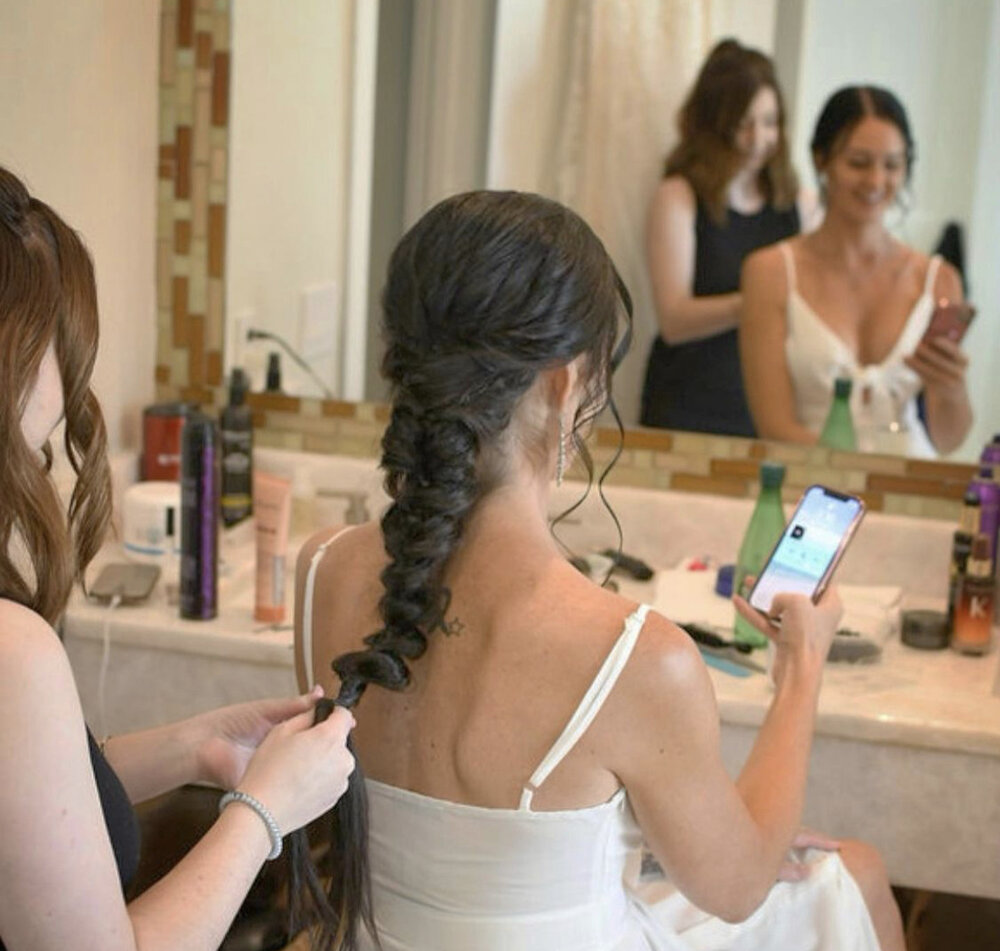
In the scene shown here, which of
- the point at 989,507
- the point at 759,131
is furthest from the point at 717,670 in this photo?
the point at 759,131

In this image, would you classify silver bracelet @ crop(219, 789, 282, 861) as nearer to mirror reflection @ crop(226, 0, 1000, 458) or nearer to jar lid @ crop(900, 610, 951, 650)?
jar lid @ crop(900, 610, 951, 650)

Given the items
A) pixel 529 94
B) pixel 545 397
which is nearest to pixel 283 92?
pixel 529 94

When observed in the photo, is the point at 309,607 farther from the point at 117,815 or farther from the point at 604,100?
the point at 604,100

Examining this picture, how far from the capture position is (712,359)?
228 cm

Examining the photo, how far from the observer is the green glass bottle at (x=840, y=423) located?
2.25m

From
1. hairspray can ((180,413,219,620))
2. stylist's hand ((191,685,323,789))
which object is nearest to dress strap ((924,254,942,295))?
hairspray can ((180,413,219,620))

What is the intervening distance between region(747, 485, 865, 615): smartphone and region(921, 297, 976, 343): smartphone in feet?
1.58

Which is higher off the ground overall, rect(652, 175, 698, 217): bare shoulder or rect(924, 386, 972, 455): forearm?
rect(652, 175, 698, 217): bare shoulder

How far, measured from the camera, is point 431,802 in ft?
4.42

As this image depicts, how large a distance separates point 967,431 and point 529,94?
30.1 inches

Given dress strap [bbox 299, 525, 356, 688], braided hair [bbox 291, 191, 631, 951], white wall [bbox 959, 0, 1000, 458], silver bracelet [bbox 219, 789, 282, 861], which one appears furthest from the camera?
white wall [bbox 959, 0, 1000, 458]

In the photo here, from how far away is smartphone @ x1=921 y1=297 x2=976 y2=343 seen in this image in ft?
7.19

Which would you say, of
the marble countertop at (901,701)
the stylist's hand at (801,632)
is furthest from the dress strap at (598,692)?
the marble countertop at (901,701)

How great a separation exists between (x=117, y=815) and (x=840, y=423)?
1.37 m
